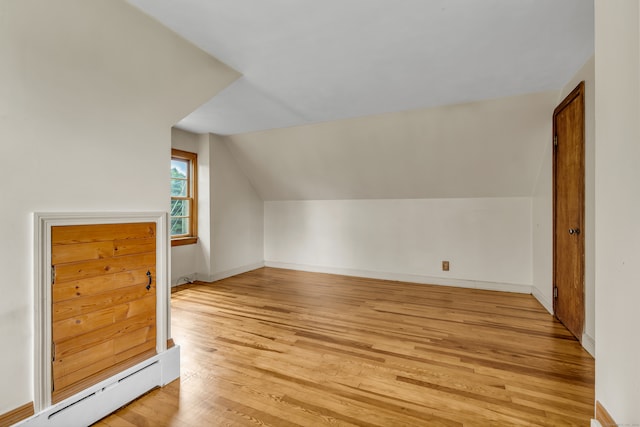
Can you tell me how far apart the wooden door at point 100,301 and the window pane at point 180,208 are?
254cm

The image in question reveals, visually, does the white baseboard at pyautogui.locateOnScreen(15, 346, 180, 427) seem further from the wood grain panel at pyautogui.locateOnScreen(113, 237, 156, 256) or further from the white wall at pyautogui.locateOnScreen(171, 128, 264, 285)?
the white wall at pyautogui.locateOnScreen(171, 128, 264, 285)

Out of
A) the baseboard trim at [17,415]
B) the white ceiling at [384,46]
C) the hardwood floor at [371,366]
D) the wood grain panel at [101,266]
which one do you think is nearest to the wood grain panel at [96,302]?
the wood grain panel at [101,266]

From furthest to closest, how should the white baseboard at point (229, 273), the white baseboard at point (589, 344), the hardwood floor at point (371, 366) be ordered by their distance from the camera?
the white baseboard at point (229, 273)
the white baseboard at point (589, 344)
the hardwood floor at point (371, 366)

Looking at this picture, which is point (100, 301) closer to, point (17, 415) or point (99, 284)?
point (99, 284)

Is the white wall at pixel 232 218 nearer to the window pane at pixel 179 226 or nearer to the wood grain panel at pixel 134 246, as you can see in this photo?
the window pane at pixel 179 226

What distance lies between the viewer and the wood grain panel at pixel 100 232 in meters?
1.48

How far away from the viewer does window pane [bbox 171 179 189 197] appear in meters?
4.22

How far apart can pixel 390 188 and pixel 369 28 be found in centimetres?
279

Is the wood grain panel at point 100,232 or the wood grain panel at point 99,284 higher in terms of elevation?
the wood grain panel at point 100,232

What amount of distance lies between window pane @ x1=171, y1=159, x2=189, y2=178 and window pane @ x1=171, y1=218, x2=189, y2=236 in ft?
2.10

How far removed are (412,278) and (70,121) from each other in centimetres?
422
